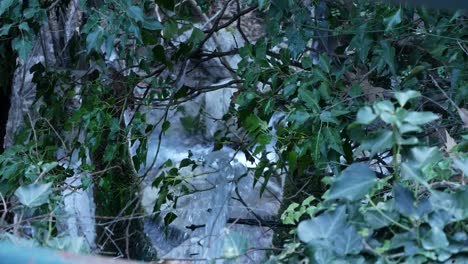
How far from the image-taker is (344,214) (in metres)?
1.95

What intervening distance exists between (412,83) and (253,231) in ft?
8.52

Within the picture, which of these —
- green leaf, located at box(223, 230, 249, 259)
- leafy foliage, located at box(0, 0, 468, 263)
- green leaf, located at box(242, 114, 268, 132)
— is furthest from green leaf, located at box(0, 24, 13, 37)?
green leaf, located at box(223, 230, 249, 259)

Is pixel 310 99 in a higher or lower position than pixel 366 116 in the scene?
higher

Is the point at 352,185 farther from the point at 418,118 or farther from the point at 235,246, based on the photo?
the point at 235,246

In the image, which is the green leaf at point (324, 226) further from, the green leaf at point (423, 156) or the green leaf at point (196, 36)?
the green leaf at point (196, 36)

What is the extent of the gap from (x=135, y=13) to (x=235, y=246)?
150 centimetres

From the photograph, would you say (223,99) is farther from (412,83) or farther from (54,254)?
(54,254)

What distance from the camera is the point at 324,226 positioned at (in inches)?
76.0

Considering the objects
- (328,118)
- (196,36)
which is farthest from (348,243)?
(196,36)

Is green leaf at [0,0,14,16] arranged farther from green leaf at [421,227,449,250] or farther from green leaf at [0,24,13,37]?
green leaf at [421,227,449,250]

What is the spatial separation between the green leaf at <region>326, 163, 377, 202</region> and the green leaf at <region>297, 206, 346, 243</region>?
57 mm

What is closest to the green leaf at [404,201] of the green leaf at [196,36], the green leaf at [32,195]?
the green leaf at [32,195]

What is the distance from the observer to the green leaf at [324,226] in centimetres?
191

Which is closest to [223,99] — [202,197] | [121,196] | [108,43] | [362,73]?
[202,197]
